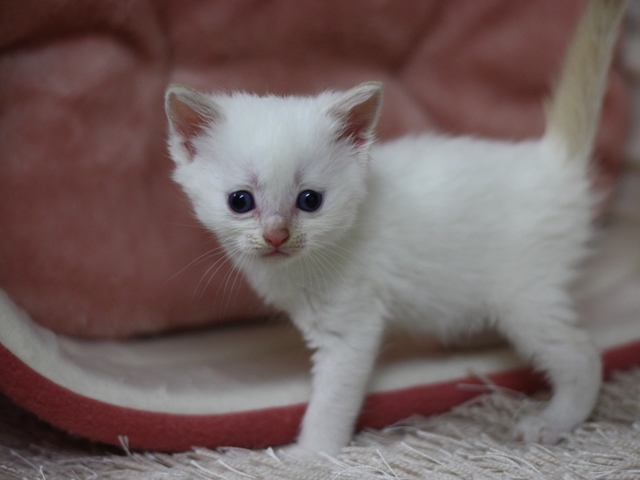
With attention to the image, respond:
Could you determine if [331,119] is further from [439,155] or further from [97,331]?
[97,331]

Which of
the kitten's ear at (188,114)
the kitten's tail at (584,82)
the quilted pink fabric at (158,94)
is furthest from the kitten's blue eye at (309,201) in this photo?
the kitten's tail at (584,82)

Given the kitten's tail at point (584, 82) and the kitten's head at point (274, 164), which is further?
the kitten's tail at point (584, 82)

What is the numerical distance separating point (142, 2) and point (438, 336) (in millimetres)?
1331

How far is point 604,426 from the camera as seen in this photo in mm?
1589

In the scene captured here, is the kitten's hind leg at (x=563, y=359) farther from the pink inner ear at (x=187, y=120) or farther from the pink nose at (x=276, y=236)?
the pink inner ear at (x=187, y=120)

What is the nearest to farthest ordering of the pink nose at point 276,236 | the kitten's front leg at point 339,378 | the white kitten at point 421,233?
1. the pink nose at point 276,236
2. the white kitten at point 421,233
3. the kitten's front leg at point 339,378

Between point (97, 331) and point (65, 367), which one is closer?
point (65, 367)

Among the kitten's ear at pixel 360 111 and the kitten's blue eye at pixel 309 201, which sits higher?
the kitten's ear at pixel 360 111

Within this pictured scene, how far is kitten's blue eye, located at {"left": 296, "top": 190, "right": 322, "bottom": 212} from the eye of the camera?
4.44ft

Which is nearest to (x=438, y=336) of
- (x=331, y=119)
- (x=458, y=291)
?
(x=458, y=291)

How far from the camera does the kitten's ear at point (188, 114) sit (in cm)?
131

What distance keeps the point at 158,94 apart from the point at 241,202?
72 centimetres

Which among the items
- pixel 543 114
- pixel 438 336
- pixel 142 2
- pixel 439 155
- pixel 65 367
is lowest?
pixel 65 367

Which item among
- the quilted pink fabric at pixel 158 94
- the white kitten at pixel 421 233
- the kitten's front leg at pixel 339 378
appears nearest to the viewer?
the white kitten at pixel 421 233
